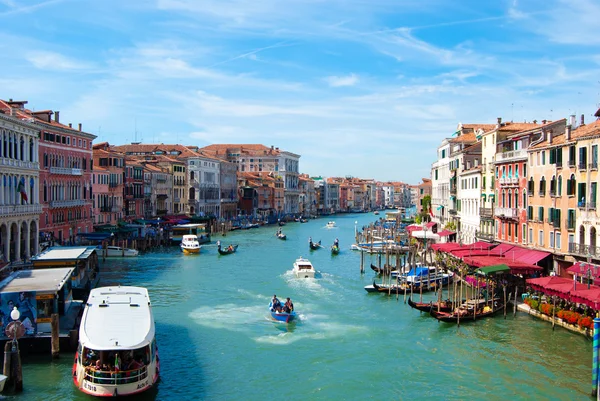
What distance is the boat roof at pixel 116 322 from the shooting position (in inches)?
491

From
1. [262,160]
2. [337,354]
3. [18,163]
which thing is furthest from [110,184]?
[262,160]

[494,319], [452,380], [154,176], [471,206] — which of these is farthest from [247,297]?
[154,176]

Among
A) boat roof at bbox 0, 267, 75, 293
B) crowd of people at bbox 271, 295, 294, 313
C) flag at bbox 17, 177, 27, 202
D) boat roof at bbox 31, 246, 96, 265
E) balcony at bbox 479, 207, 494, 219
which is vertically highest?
flag at bbox 17, 177, 27, 202

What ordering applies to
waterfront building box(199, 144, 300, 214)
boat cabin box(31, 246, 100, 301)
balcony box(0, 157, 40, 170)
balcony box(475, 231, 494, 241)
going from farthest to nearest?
waterfront building box(199, 144, 300, 214) → balcony box(475, 231, 494, 241) → balcony box(0, 157, 40, 170) → boat cabin box(31, 246, 100, 301)

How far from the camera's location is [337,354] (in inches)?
626

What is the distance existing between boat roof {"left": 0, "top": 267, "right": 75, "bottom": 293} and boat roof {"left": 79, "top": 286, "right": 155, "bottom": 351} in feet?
4.64

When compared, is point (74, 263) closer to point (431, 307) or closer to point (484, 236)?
point (431, 307)

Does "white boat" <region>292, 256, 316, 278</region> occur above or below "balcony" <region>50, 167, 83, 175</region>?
below

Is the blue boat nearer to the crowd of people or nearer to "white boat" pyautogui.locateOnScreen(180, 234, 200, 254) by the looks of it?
the crowd of people

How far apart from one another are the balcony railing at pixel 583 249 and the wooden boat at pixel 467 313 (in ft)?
9.69

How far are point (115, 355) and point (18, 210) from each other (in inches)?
585

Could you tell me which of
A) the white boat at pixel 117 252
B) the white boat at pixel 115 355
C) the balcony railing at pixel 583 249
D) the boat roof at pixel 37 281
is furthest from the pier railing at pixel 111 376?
the white boat at pixel 117 252

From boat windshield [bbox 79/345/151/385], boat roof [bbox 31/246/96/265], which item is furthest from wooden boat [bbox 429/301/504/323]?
boat roof [bbox 31/246/96/265]

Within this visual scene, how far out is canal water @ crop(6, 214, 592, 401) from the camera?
13477 millimetres
